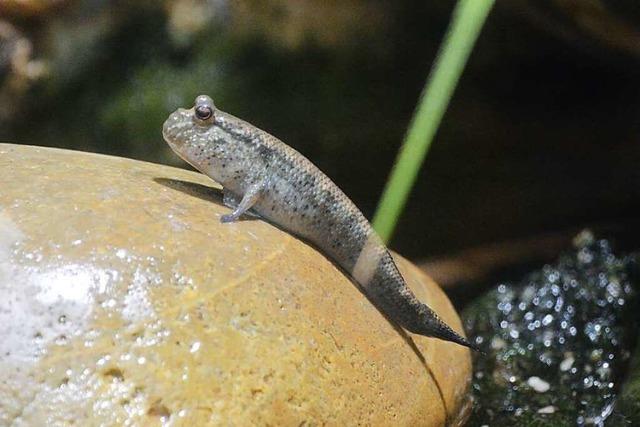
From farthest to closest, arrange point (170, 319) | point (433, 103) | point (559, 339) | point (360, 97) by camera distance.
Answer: point (360, 97) < point (559, 339) < point (170, 319) < point (433, 103)

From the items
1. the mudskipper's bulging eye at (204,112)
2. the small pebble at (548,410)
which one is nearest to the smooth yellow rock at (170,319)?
the mudskipper's bulging eye at (204,112)

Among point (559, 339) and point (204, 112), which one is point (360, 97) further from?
point (204, 112)

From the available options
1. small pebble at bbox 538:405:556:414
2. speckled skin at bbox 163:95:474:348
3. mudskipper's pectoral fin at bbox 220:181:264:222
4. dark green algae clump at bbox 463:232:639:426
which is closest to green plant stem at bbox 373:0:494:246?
mudskipper's pectoral fin at bbox 220:181:264:222

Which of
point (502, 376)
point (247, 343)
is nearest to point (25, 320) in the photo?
point (247, 343)

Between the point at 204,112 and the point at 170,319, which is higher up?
the point at 204,112

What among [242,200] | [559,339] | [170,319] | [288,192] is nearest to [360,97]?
[559,339]
